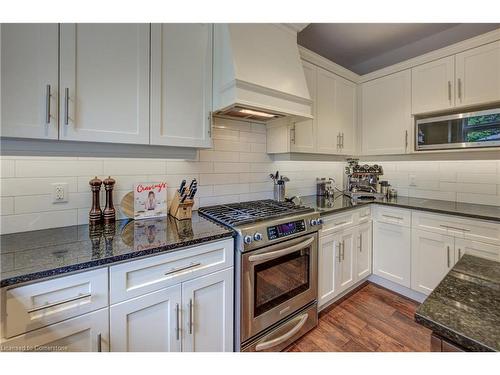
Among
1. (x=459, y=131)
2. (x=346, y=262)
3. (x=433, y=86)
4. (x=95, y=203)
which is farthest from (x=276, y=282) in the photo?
(x=433, y=86)

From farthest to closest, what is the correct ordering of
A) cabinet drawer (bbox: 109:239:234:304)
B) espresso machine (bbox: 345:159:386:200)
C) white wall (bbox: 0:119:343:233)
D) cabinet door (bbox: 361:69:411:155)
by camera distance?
espresso machine (bbox: 345:159:386:200), cabinet door (bbox: 361:69:411:155), white wall (bbox: 0:119:343:233), cabinet drawer (bbox: 109:239:234:304)

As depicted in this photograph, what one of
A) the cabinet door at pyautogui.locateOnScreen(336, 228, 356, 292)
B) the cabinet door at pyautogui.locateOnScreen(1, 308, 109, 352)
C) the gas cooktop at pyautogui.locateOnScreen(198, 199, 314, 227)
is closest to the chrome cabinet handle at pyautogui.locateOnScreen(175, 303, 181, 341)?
the cabinet door at pyautogui.locateOnScreen(1, 308, 109, 352)

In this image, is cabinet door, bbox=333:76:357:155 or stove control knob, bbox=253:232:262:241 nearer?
stove control knob, bbox=253:232:262:241

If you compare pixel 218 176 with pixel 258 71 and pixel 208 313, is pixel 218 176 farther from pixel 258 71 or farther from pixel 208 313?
pixel 208 313

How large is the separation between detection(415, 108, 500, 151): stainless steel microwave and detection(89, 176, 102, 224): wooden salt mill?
2.76 metres

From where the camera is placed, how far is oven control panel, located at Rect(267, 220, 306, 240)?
1.35 metres

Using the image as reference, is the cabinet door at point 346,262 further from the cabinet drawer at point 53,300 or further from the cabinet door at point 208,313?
the cabinet drawer at point 53,300

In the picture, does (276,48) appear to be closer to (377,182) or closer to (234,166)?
(234,166)

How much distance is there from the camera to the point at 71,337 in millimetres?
851

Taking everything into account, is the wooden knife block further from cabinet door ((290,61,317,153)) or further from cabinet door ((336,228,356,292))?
cabinet door ((336,228,356,292))

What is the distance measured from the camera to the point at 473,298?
0.62 metres

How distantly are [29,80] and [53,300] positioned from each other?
3.08ft
